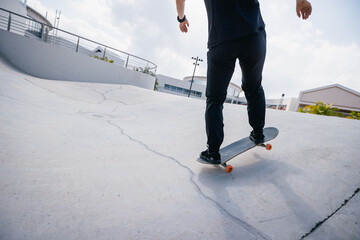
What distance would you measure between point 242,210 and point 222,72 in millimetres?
1095

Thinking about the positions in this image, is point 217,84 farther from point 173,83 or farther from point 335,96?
point 173,83

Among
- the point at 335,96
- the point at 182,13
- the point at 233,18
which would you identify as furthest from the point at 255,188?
the point at 335,96

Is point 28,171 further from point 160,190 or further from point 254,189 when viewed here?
point 254,189

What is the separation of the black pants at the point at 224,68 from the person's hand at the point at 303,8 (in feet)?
1.20

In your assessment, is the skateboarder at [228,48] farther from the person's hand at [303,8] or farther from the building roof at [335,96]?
the building roof at [335,96]

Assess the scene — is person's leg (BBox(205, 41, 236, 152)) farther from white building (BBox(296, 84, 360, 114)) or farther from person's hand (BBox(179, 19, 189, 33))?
white building (BBox(296, 84, 360, 114))

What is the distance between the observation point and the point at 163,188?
1.25 m

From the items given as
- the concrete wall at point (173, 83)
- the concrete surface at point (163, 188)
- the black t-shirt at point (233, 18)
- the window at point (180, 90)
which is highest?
the concrete wall at point (173, 83)

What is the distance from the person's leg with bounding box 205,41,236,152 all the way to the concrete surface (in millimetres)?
363

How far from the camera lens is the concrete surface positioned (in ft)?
2.88

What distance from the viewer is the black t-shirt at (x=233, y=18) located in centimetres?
139

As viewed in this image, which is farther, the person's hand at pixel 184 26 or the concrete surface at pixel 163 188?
the person's hand at pixel 184 26

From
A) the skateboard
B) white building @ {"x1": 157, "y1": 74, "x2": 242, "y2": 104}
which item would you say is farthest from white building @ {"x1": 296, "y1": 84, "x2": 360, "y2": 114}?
the skateboard

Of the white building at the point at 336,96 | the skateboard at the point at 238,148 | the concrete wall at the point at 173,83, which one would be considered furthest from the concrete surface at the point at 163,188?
the concrete wall at the point at 173,83
